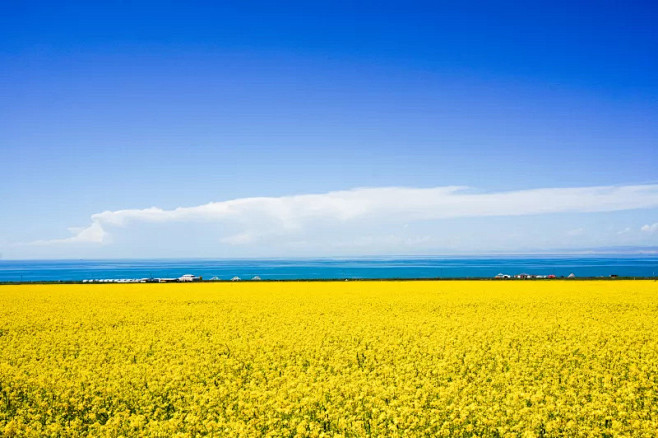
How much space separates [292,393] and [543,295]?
28550 millimetres

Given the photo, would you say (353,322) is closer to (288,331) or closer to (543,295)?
(288,331)

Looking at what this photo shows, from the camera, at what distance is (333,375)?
39.7 feet

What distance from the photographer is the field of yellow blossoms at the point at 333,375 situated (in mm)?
8812

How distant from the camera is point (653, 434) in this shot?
822cm

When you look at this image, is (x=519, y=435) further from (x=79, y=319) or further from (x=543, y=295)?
(x=543, y=295)

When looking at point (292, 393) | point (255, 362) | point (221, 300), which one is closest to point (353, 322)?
point (255, 362)

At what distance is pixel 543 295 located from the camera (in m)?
33.8

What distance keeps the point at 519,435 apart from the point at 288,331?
11.3m

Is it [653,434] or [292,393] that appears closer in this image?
[653,434]

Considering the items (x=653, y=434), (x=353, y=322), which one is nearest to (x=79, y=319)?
(x=353, y=322)

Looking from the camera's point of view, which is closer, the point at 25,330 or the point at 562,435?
the point at 562,435

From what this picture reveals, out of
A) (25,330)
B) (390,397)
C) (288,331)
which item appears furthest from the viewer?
(25,330)

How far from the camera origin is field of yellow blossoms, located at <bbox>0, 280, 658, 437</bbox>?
28.9 feet

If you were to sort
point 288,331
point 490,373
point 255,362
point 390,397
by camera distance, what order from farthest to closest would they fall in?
point 288,331
point 255,362
point 490,373
point 390,397
